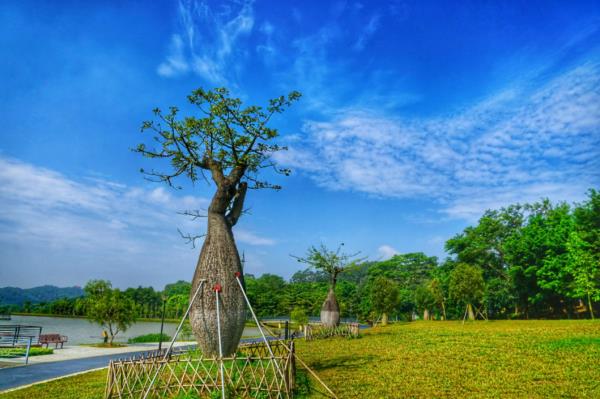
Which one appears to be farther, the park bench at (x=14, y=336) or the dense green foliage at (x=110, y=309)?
the dense green foliage at (x=110, y=309)

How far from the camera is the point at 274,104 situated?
39.0ft

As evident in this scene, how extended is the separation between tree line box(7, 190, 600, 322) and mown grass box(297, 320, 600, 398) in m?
13.3

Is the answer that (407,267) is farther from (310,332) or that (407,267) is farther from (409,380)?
(409,380)

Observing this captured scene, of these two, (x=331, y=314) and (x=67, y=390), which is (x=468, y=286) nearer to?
(x=331, y=314)

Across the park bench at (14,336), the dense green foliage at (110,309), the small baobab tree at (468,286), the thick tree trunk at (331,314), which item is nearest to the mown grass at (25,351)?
the park bench at (14,336)

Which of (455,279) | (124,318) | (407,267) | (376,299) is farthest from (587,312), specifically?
(124,318)

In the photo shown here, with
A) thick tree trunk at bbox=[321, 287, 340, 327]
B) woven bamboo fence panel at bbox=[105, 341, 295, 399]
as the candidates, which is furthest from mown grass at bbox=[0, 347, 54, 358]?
thick tree trunk at bbox=[321, 287, 340, 327]

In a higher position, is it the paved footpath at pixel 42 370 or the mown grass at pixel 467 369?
the mown grass at pixel 467 369

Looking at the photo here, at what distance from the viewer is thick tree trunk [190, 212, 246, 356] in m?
9.78

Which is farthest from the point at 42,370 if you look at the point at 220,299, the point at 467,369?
the point at 467,369

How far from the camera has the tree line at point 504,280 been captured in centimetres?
3219

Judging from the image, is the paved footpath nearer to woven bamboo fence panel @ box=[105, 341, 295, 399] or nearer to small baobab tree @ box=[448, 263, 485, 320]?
woven bamboo fence panel @ box=[105, 341, 295, 399]

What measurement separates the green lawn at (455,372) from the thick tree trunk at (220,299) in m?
2.46

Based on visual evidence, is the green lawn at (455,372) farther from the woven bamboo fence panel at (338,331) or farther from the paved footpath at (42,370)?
the woven bamboo fence panel at (338,331)
